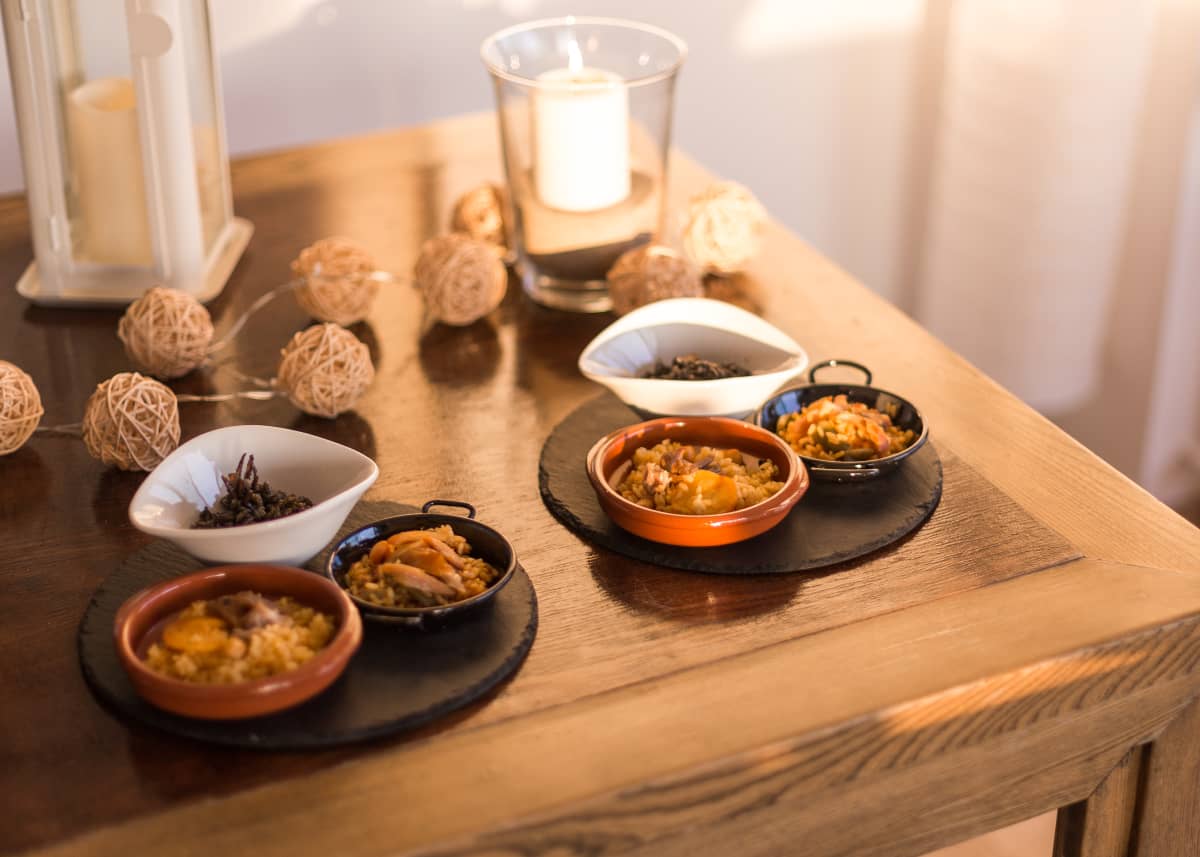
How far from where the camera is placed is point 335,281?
1.11 meters

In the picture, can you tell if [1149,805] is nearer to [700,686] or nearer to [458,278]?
[700,686]

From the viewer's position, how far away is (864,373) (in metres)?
1.05

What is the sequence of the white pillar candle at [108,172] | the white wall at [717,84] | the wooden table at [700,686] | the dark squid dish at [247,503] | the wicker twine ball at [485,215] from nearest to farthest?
the wooden table at [700,686], the dark squid dish at [247,503], the white pillar candle at [108,172], the wicker twine ball at [485,215], the white wall at [717,84]

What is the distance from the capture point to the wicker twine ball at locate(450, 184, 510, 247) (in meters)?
1.27

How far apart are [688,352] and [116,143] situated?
1.72ft

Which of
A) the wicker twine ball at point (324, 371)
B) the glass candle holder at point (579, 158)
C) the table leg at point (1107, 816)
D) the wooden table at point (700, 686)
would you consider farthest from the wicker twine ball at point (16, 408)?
the table leg at point (1107, 816)

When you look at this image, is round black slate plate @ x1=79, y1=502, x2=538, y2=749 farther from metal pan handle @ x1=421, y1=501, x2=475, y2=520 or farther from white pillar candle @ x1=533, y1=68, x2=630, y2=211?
white pillar candle @ x1=533, y1=68, x2=630, y2=211

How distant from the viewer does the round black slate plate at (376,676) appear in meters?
0.66

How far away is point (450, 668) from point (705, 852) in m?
0.17

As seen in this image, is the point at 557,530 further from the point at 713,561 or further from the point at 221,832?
the point at 221,832

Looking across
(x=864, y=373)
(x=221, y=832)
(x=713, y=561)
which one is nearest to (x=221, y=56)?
(x=864, y=373)

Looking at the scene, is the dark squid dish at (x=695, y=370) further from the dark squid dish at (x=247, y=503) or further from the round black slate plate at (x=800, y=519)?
the dark squid dish at (x=247, y=503)

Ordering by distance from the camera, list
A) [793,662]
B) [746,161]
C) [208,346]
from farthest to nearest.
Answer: [746,161], [208,346], [793,662]

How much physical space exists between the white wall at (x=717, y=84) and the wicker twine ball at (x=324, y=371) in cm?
83
